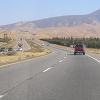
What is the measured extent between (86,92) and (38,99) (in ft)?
7.81

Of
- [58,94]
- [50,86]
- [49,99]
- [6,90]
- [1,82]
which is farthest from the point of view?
[1,82]

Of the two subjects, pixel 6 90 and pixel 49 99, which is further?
pixel 6 90

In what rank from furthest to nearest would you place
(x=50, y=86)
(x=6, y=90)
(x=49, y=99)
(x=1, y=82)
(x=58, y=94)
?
(x=1, y=82)
(x=50, y=86)
(x=6, y=90)
(x=58, y=94)
(x=49, y=99)

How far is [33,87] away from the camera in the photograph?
15312mm

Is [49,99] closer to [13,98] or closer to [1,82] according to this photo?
[13,98]

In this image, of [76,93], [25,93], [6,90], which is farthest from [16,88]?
[76,93]

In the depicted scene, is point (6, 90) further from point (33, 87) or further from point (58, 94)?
point (58, 94)

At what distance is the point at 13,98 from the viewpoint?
40.3ft

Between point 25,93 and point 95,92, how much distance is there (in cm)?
247

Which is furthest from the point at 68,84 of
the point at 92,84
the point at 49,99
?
the point at 49,99

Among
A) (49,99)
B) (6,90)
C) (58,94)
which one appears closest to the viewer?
(49,99)

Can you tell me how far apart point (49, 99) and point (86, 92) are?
2167 mm

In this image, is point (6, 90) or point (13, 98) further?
point (6, 90)

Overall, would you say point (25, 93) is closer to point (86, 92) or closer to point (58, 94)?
point (58, 94)
